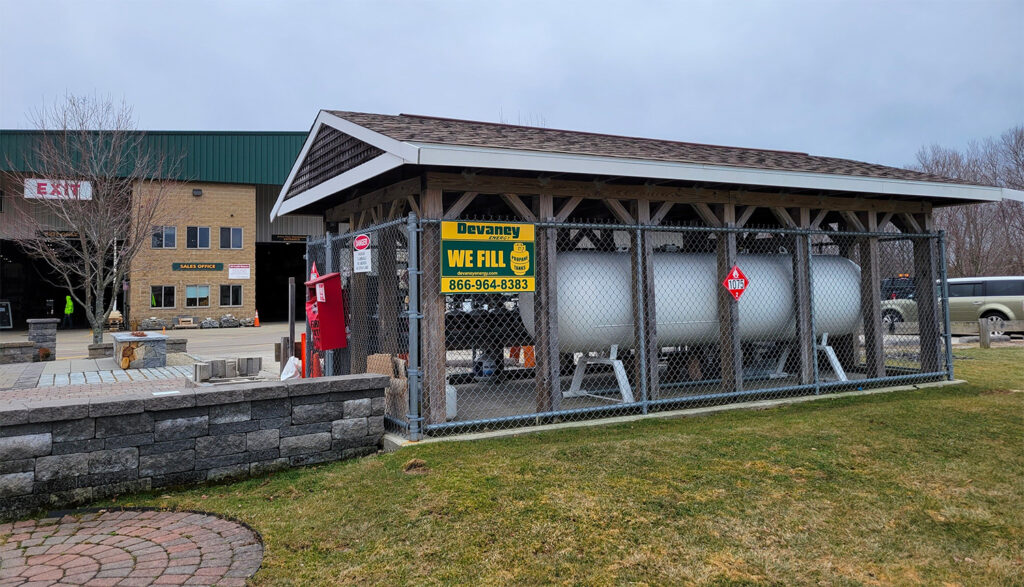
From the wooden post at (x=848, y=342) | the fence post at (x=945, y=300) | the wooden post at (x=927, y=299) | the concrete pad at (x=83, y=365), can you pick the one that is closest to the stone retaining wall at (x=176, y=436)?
the wooden post at (x=848, y=342)

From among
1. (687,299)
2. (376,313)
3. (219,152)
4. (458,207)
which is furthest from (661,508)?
(219,152)

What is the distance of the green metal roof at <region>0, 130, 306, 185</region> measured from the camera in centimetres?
3033

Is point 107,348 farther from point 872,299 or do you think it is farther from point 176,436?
point 872,299

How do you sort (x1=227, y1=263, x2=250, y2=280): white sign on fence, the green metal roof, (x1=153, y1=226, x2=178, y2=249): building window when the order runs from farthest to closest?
(x1=227, y1=263, x2=250, y2=280): white sign on fence → (x1=153, y1=226, x2=178, y2=249): building window → the green metal roof

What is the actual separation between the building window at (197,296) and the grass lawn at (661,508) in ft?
107

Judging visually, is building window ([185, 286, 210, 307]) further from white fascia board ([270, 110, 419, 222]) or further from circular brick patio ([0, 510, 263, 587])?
circular brick patio ([0, 510, 263, 587])

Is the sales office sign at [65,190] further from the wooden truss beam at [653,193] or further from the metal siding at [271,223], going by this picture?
the wooden truss beam at [653,193]

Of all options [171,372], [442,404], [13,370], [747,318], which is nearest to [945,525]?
[442,404]

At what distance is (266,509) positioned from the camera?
460 centimetres

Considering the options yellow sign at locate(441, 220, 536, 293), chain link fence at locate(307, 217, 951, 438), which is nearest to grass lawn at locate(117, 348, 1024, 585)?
chain link fence at locate(307, 217, 951, 438)

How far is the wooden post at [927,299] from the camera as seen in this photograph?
10094 millimetres

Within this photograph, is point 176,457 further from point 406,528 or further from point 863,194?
point 863,194

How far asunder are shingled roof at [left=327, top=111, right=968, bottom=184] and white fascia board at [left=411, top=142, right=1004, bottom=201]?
111 mm

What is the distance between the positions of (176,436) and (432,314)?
101 inches
